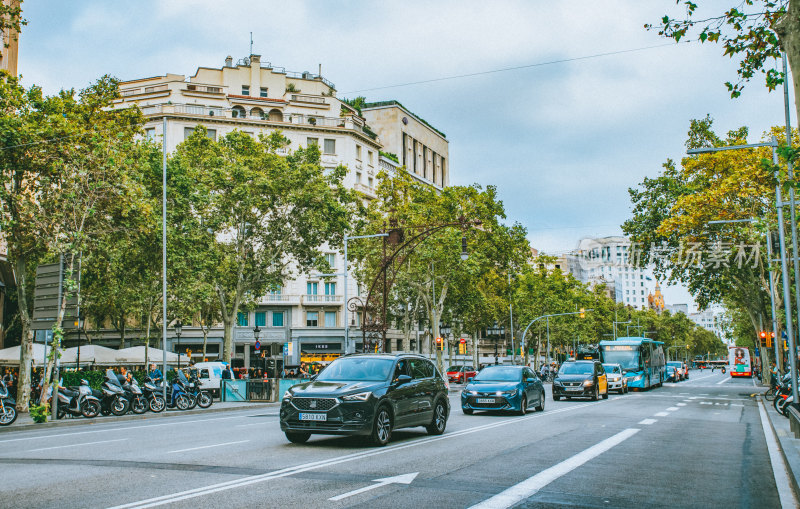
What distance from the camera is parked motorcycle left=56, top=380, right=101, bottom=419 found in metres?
21.5

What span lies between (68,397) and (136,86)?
50.1m

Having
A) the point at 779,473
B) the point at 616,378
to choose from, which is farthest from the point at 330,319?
the point at 779,473

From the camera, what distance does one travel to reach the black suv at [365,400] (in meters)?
11.6

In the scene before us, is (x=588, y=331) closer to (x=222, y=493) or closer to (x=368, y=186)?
(x=368, y=186)

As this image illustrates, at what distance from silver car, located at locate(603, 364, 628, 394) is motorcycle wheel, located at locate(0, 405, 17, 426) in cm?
2642

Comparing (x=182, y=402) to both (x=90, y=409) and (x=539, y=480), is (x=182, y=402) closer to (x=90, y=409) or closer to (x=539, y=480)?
(x=90, y=409)

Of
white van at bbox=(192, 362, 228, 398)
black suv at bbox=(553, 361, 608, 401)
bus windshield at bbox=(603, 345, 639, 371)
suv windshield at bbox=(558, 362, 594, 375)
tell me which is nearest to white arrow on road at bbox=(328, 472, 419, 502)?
black suv at bbox=(553, 361, 608, 401)

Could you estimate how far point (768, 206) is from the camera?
102 ft

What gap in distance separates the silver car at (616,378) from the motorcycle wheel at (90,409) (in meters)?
23.9

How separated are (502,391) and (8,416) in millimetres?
13143

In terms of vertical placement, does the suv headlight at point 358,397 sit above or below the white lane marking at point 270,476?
above

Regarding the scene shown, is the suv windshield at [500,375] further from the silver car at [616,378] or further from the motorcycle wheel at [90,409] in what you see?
the silver car at [616,378]

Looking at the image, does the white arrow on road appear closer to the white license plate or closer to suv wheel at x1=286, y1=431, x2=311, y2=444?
the white license plate

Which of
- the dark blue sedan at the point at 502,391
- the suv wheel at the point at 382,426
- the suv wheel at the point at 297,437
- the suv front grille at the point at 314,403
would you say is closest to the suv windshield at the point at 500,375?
the dark blue sedan at the point at 502,391
